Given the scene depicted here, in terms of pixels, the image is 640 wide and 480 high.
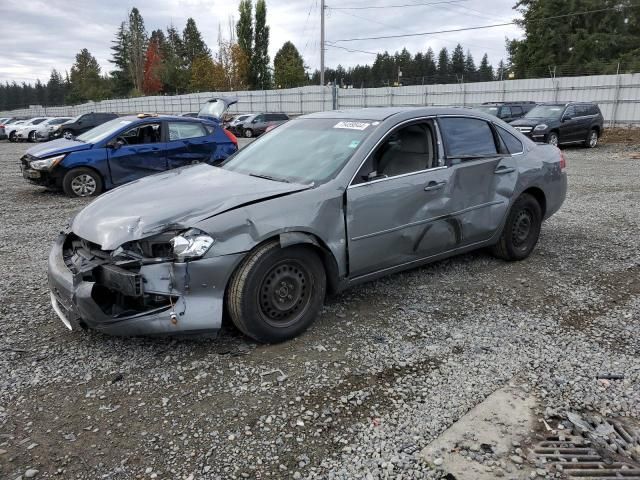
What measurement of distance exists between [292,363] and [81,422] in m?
1.28

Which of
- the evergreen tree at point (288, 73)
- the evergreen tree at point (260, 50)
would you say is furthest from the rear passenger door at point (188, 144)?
the evergreen tree at point (260, 50)

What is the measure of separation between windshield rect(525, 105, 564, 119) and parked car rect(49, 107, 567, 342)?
47.1ft

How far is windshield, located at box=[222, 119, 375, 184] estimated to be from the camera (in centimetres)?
390

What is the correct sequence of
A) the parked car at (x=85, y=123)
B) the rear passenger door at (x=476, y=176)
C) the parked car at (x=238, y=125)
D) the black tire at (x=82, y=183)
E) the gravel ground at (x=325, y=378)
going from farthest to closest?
1. the parked car at (x=238, y=125)
2. the parked car at (x=85, y=123)
3. the black tire at (x=82, y=183)
4. the rear passenger door at (x=476, y=176)
5. the gravel ground at (x=325, y=378)

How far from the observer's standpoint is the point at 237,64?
55.7 m

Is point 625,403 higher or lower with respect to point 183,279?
lower

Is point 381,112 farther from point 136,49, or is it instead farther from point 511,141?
point 136,49

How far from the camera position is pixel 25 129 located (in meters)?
29.1

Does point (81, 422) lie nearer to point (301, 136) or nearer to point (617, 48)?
point (301, 136)

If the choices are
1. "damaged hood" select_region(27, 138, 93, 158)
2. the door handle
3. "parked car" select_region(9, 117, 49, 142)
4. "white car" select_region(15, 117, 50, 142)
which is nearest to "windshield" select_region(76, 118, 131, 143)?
"damaged hood" select_region(27, 138, 93, 158)

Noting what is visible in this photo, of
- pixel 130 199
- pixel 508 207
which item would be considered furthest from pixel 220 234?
pixel 508 207

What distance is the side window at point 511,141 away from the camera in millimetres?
5086

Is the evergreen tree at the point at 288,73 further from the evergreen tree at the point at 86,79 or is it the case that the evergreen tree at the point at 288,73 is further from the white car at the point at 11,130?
the white car at the point at 11,130

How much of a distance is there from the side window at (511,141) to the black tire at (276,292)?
2.62m
